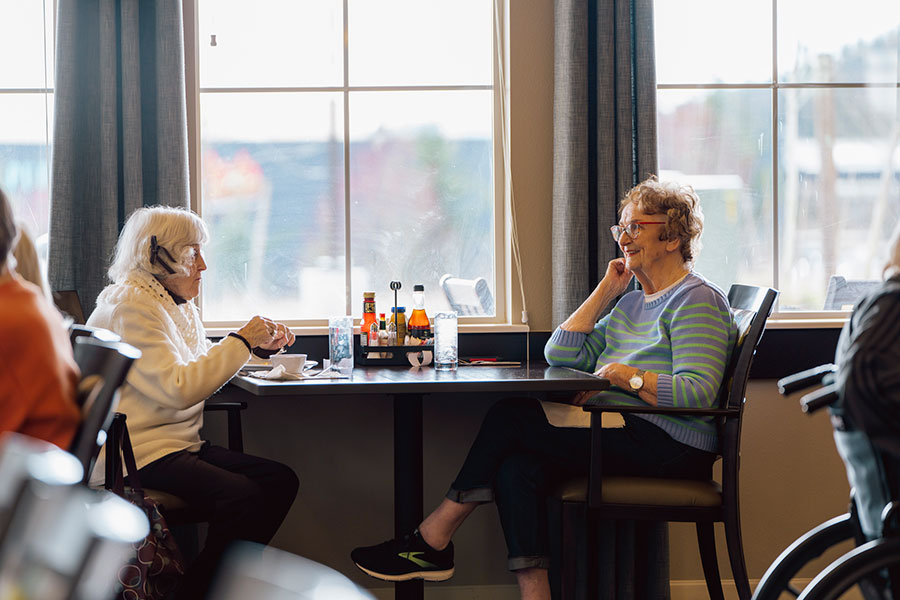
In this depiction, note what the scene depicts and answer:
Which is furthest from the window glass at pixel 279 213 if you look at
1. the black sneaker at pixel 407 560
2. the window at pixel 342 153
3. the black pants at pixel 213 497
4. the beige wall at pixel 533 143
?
the black sneaker at pixel 407 560

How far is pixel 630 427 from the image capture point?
244 centimetres

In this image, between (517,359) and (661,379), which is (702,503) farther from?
(517,359)

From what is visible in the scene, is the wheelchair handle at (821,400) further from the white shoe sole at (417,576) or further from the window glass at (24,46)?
the window glass at (24,46)

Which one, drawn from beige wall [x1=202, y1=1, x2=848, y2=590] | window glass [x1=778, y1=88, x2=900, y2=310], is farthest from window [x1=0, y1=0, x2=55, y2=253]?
window glass [x1=778, y1=88, x2=900, y2=310]

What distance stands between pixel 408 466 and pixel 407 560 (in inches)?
10.1

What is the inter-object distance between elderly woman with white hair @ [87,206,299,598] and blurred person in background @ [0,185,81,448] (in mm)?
790

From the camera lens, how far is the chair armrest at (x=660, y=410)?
7.41 feet

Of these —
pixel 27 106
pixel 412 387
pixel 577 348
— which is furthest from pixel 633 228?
pixel 27 106

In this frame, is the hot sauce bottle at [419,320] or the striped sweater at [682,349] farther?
the hot sauce bottle at [419,320]

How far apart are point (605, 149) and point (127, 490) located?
5.73ft

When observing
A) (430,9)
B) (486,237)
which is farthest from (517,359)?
(430,9)

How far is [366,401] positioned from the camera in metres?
3.06

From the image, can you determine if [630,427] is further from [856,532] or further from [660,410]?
[856,532]

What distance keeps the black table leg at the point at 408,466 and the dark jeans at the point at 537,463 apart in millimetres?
128
